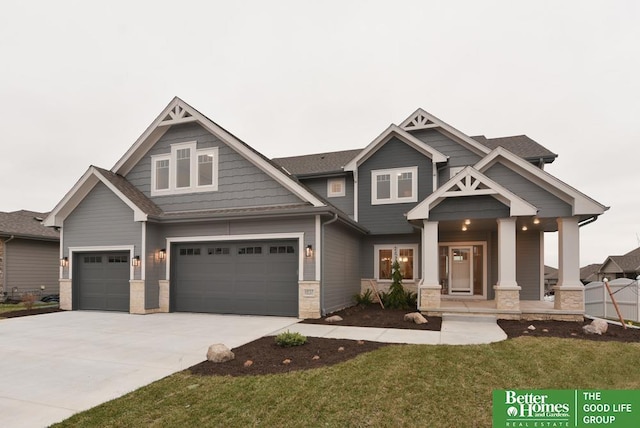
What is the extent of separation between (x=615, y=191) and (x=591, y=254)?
86.3ft

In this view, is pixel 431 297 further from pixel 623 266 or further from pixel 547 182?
pixel 623 266

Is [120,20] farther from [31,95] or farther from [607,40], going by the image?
[607,40]

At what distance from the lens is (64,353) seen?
273 inches

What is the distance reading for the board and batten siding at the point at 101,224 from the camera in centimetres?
1239

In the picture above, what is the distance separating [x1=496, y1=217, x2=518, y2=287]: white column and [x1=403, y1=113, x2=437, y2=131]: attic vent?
624 cm

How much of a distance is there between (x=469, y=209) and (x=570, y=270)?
3368 millimetres

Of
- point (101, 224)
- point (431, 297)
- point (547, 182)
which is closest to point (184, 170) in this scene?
point (101, 224)

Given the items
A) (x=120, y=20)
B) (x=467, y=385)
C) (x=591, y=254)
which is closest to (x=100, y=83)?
(x=120, y=20)

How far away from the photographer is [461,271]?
47.8 feet

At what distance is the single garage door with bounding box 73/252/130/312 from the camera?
12758mm

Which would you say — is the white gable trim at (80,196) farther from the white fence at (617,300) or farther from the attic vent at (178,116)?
the white fence at (617,300)

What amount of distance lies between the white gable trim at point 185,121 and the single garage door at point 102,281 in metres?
3.34

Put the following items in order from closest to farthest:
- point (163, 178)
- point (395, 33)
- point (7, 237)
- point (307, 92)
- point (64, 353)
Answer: point (64, 353)
point (163, 178)
point (395, 33)
point (7, 237)
point (307, 92)

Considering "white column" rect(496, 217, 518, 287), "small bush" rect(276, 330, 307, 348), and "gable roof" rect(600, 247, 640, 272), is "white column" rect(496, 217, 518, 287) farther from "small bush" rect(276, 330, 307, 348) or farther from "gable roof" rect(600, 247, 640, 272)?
"gable roof" rect(600, 247, 640, 272)
